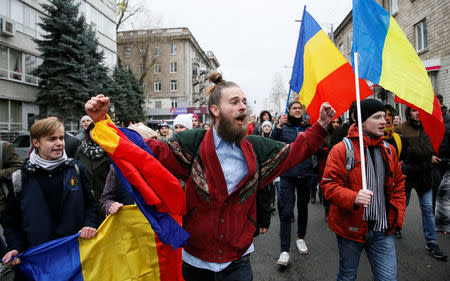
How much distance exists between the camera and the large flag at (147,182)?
1.97 meters

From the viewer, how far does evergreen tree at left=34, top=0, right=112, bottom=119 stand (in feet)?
62.3

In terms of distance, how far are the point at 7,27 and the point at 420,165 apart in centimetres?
2279

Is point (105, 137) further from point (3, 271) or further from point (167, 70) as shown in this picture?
point (167, 70)

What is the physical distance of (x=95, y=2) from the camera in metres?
26.7

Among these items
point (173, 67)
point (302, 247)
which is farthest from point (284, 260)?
point (173, 67)

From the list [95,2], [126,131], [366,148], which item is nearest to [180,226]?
[126,131]

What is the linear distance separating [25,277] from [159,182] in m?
1.55

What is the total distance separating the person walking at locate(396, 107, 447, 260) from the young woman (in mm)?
4412

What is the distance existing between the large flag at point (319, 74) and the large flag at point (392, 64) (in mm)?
185

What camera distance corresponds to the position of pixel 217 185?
2.10m

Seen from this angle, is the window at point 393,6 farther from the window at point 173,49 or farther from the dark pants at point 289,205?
the window at point 173,49

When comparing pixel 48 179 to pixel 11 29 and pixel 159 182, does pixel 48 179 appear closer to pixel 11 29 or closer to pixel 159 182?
pixel 159 182

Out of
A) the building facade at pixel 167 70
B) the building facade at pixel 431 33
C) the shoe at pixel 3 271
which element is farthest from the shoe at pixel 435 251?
the building facade at pixel 167 70

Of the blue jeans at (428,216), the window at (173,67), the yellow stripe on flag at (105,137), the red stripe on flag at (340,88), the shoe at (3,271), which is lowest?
the shoe at (3,271)
